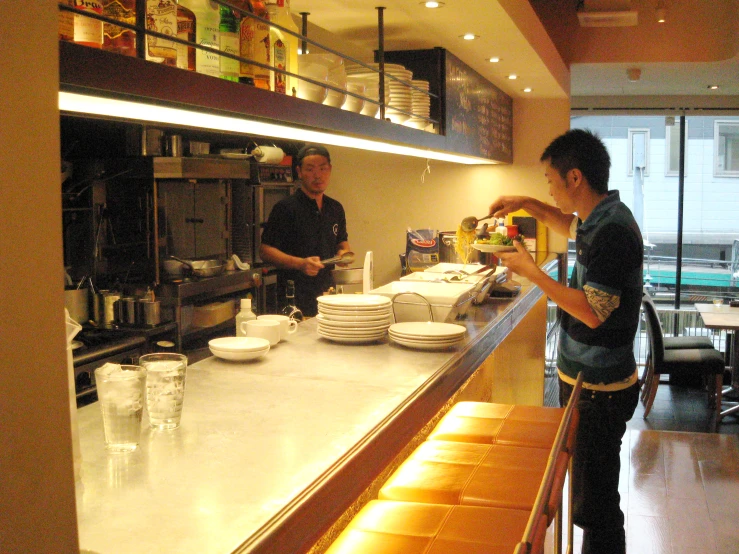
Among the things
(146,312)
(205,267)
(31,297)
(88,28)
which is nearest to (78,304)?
(146,312)

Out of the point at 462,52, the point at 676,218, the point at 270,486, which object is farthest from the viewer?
the point at 676,218

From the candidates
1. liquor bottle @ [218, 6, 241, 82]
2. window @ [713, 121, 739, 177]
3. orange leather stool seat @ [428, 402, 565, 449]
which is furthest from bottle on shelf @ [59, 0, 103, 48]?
window @ [713, 121, 739, 177]

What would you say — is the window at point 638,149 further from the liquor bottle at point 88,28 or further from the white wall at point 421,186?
the liquor bottle at point 88,28

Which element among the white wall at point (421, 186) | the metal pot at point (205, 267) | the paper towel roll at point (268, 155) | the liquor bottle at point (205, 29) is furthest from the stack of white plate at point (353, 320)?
the white wall at point (421, 186)

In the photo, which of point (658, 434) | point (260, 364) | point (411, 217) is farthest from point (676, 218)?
point (260, 364)

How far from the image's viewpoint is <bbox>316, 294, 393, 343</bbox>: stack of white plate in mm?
2352

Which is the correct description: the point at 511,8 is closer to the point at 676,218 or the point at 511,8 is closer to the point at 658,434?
the point at 658,434

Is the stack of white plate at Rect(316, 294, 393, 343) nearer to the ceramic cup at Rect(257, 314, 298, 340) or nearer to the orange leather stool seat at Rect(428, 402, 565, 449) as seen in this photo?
the ceramic cup at Rect(257, 314, 298, 340)

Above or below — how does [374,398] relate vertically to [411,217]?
below

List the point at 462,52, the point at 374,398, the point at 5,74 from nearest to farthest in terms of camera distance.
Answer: the point at 5,74 < the point at 374,398 < the point at 462,52

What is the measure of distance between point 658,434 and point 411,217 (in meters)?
2.60

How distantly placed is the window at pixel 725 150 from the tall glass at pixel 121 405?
8450 mm

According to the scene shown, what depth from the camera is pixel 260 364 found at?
211 cm

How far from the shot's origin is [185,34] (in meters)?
1.69
